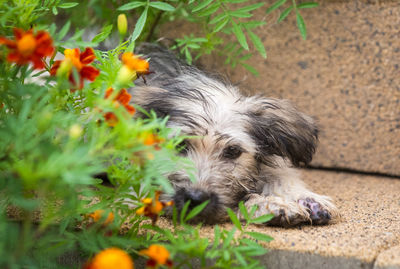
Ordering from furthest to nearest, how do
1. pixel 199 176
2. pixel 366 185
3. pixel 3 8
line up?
1. pixel 366 185
2. pixel 199 176
3. pixel 3 8

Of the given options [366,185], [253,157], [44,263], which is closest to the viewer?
[44,263]

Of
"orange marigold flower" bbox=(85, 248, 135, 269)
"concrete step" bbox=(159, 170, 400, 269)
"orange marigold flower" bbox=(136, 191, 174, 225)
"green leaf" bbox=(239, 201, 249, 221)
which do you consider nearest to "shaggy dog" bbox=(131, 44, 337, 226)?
"concrete step" bbox=(159, 170, 400, 269)

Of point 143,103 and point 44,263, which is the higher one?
point 143,103

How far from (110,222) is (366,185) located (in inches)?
90.4

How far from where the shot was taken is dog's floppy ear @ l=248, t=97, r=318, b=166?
2.89m

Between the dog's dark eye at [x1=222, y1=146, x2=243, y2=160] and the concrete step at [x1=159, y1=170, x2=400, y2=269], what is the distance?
519 mm

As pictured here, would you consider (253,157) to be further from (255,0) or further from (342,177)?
(255,0)

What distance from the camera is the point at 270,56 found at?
389 cm

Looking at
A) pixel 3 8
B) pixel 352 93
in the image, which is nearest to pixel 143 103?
pixel 3 8

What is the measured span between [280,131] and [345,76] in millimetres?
1115

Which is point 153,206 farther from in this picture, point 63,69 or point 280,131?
point 280,131

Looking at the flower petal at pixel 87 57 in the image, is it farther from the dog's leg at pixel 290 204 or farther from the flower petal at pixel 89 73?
the dog's leg at pixel 290 204

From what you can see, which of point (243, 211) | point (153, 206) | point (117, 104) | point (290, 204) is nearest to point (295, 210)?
point (290, 204)

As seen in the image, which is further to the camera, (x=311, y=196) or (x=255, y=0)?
(x=255, y=0)
